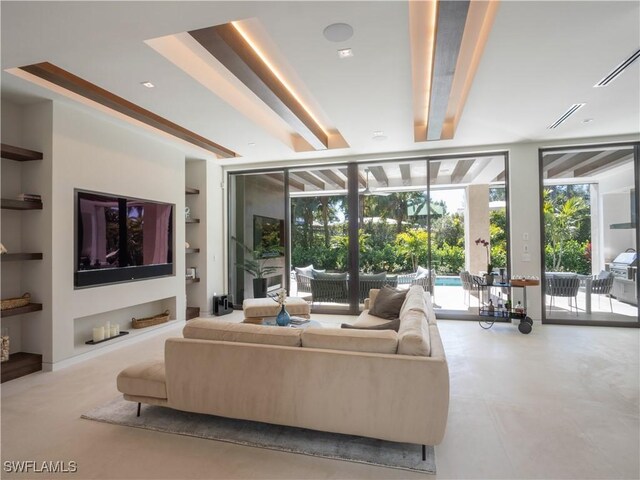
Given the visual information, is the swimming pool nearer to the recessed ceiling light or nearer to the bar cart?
the bar cart

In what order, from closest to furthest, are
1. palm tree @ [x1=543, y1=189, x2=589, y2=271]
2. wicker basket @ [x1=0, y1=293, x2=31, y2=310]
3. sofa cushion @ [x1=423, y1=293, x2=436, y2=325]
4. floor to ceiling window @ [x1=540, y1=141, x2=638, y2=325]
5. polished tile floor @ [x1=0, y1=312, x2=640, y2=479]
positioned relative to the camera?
polished tile floor @ [x1=0, y1=312, x2=640, y2=479] → sofa cushion @ [x1=423, y1=293, x2=436, y2=325] → wicker basket @ [x1=0, y1=293, x2=31, y2=310] → floor to ceiling window @ [x1=540, y1=141, x2=638, y2=325] → palm tree @ [x1=543, y1=189, x2=589, y2=271]

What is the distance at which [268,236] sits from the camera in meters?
7.09

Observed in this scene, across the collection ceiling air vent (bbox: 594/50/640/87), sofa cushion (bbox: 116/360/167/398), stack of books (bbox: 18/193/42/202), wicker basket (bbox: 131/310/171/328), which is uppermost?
ceiling air vent (bbox: 594/50/640/87)

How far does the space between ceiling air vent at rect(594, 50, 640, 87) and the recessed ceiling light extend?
2428mm

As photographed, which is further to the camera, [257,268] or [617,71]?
[257,268]

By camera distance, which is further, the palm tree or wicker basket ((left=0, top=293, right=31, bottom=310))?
the palm tree

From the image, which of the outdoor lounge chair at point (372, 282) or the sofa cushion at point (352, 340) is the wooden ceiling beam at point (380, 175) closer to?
the outdoor lounge chair at point (372, 282)

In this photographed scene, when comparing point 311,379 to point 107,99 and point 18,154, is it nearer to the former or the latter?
point 107,99

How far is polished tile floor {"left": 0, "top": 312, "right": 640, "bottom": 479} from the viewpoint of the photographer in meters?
2.09

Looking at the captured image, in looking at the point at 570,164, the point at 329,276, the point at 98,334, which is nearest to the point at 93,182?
the point at 98,334

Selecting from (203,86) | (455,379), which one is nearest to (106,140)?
(203,86)

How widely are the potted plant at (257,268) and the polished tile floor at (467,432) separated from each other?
310 centimetres

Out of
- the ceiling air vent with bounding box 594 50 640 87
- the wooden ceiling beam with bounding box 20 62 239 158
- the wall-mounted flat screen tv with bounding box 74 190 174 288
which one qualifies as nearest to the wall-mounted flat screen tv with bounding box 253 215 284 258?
the wall-mounted flat screen tv with bounding box 74 190 174 288

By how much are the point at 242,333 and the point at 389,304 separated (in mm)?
2345
